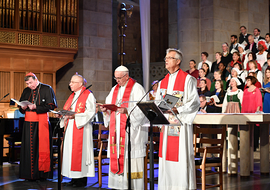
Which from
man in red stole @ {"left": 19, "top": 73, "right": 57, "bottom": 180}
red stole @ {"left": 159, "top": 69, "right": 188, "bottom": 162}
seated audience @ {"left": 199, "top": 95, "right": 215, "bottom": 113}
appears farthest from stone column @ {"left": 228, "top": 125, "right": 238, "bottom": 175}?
man in red stole @ {"left": 19, "top": 73, "right": 57, "bottom": 180}

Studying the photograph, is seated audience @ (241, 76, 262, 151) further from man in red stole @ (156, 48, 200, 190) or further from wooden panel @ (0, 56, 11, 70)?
wooden panel @ (0, 56, 11, 70)

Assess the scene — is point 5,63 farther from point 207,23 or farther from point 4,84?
point 207,23

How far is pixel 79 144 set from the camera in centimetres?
584

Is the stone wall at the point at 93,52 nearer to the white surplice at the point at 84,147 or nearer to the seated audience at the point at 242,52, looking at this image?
the seated audience at the point at 242,52

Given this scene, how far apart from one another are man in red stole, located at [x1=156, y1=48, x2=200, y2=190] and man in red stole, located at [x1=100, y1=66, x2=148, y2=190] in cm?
71

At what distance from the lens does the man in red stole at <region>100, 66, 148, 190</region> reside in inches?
202

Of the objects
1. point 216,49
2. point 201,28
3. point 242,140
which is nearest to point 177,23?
point 201,28

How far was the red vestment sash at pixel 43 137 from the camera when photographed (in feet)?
21.1

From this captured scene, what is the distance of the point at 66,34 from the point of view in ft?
37.9

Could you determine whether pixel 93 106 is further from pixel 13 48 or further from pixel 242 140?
pixel 13 48

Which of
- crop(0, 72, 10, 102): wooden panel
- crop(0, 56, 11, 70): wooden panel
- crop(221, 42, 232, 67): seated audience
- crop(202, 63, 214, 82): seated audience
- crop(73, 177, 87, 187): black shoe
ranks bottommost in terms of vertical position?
crop(73, 177, 87, 187): black shoe

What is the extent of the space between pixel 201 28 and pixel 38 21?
595cm

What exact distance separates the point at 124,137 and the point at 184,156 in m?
1.26

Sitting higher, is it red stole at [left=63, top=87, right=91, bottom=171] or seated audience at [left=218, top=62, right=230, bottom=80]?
seated audience at [left=218, top=62, right=230, bottom=80]
